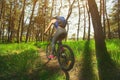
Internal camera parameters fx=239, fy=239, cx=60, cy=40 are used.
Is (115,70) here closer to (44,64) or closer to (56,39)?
(56,39)

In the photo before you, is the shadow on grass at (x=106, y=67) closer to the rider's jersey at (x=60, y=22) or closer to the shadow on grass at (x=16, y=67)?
the rider's jersey at (x=60, y=22)

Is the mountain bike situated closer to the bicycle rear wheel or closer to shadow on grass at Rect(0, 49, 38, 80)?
the bicycle rear wheel

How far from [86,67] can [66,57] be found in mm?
876

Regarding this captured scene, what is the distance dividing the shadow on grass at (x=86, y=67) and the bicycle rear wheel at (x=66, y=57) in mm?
504

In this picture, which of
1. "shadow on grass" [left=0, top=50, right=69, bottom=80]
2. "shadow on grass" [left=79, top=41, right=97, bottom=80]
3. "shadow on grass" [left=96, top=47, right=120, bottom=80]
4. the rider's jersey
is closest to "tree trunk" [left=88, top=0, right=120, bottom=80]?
"shadow on grass" [left=96, top=47, right=120, bottom=80]

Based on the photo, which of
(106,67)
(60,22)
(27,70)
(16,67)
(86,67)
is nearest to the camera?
(106,67)

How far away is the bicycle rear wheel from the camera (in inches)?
329

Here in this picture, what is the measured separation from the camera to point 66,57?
28.0 feet

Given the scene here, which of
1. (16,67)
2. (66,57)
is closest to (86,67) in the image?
(66,57)

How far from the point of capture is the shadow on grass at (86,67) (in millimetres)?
7824

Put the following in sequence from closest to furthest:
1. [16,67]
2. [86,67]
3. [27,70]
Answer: [86,67]
[27,70]
[16,67]

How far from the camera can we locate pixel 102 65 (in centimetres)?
853

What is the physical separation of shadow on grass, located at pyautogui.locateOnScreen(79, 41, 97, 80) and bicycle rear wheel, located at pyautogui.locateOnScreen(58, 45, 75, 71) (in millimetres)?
504

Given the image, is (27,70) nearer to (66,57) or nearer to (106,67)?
(66,57)
